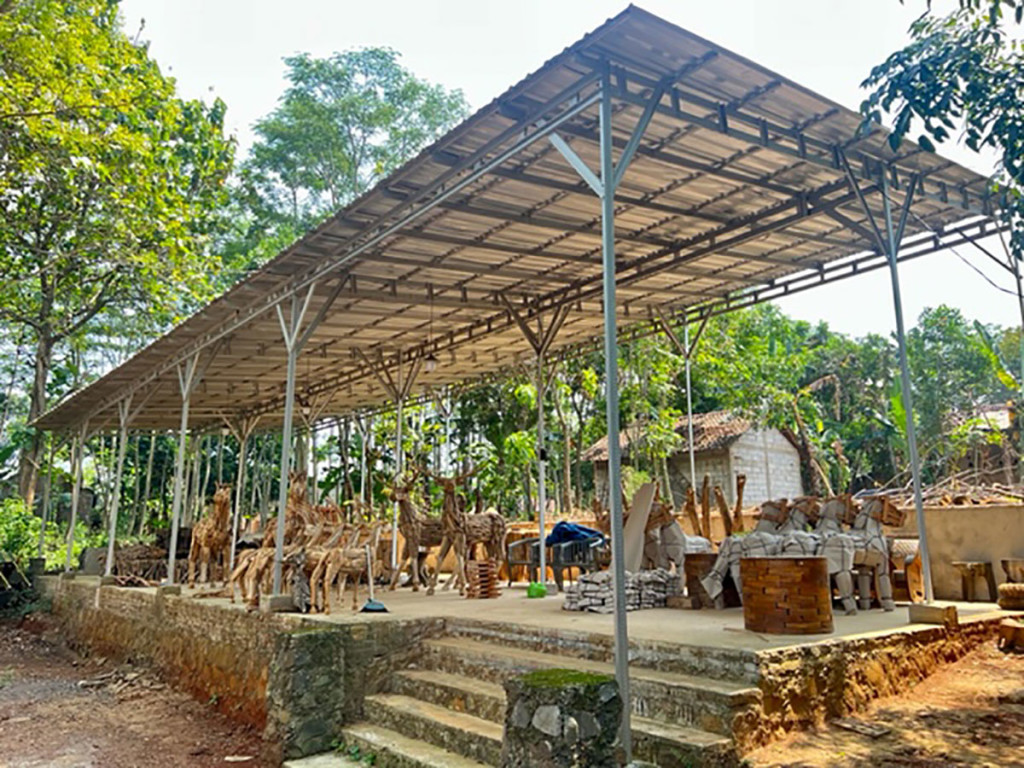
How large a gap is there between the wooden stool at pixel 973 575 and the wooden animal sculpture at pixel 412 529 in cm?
581

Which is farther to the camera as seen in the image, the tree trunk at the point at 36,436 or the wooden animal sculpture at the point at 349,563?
the tree trunk at the point at 36,436

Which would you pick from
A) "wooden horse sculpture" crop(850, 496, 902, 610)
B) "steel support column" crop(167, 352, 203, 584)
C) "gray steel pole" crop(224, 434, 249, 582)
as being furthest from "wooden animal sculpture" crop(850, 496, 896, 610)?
"gray steel pole" crop(224, 434, 249, 582)

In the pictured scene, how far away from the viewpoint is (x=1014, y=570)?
700 centimetres

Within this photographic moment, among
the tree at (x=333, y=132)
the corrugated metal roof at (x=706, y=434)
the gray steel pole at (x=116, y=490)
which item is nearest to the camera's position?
the gray steel pole at (x=116, y=490)

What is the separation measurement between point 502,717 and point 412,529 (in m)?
4.81

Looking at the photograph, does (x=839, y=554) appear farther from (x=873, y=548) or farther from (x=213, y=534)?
(x=213, y=534)

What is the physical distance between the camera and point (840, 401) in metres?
26.4

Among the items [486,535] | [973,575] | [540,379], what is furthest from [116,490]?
[973,575]

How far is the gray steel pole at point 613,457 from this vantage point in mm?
3746

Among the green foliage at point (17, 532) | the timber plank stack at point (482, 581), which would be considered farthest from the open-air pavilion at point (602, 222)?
the green foliage at point (17, 532)

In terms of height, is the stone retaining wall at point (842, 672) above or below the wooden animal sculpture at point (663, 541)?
below

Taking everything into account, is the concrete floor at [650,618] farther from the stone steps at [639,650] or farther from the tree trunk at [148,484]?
the tree trunk at [148,484]

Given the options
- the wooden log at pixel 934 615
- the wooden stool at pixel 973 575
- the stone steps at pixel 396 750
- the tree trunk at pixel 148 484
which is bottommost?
the stone steps at pixel 396 750

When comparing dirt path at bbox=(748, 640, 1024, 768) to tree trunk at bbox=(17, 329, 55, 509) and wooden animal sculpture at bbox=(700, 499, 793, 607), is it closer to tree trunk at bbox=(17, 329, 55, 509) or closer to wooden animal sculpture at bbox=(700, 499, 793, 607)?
wooden animal sculpture at bbox=(700, 499, 793, 607)
